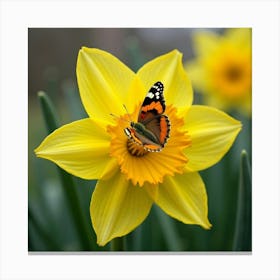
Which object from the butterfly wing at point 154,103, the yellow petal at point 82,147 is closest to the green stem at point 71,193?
the yellow petal at point 82,147

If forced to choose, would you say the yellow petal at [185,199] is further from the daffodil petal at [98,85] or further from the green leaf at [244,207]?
the daffodil petal at [98,85]

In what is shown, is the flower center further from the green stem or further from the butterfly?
the green stem
